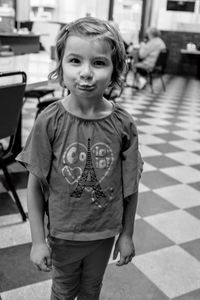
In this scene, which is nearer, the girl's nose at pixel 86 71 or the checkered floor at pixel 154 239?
the girl's nose at pixel 86 71

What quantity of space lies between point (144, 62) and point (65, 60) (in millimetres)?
6904

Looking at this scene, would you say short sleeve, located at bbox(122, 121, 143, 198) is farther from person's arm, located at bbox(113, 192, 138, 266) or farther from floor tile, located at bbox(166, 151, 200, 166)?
floor tile, located at bbox(166, 151, 200, 166)

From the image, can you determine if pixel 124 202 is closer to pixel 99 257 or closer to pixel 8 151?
pixel 99 257

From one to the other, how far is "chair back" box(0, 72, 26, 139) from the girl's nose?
3.47ft

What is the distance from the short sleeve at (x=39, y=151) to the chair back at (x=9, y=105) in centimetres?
98

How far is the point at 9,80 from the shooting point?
2.44m

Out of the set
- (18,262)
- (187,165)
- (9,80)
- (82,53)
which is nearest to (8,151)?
(9,80)

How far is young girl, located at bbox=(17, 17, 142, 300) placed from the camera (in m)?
0.90

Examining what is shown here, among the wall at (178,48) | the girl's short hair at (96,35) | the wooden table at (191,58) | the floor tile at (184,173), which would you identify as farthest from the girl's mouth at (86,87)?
the wall at (178,48)

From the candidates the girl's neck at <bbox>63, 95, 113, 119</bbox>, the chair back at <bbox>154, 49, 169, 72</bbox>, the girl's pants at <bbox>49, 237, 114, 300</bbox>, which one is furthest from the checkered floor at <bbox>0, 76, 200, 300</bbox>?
the chair back at <bbox>154, 49, 169, 72</bbox>

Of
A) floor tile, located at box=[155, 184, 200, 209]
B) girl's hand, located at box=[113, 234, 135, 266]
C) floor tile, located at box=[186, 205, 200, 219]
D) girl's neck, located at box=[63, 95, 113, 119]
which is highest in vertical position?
girl's neck, located at box=[63, 95, 113, 119]

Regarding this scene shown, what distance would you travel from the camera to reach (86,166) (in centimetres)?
96

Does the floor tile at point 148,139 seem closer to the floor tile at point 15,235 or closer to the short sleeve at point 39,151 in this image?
the floor tile at point 15,235

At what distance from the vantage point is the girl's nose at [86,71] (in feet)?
2.88
